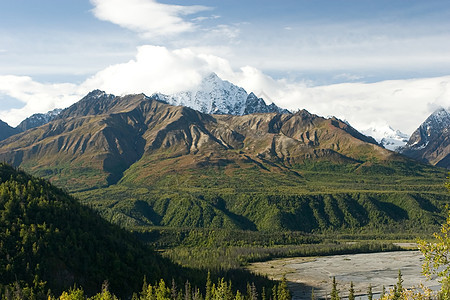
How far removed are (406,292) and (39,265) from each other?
7750 inches

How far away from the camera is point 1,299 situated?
171500 millimetres

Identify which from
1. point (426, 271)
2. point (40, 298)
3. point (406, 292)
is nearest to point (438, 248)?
point (426, 271)

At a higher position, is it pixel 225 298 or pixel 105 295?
pixel 105 295

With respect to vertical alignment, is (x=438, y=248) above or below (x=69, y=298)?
above

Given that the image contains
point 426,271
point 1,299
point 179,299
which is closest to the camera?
point 426,271

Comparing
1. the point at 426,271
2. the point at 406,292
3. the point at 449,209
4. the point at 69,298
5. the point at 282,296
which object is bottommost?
the point at 282,296

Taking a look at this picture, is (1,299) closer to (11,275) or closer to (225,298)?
(11,275)

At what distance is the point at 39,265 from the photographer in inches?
7830

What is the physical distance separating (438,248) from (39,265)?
7923 inches

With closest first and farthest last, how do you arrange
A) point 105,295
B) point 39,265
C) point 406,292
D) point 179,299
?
point 406,292 → point 105,295 → point 179,299 → point 39,265

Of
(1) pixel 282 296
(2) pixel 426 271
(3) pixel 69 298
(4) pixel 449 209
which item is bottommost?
(1) pixel 282 296

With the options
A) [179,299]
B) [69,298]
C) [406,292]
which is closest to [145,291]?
[179,299]

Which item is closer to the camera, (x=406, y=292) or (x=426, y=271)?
(x=426, y=271)

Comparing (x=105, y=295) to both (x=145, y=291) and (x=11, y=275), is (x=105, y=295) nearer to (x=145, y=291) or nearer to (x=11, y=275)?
(x=145, y=291)
